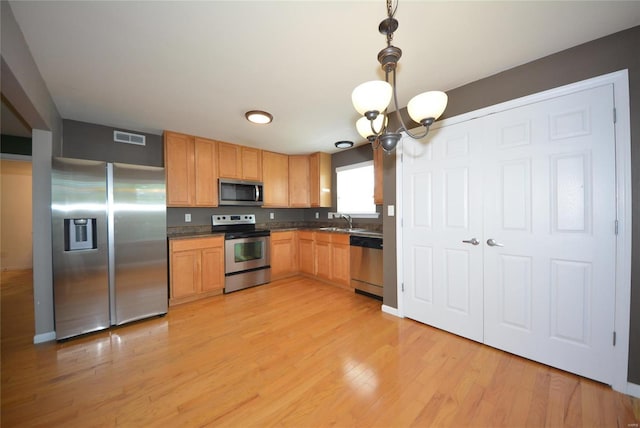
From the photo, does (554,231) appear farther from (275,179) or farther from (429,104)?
(275,179)

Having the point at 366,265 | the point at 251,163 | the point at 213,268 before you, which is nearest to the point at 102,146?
the point at 251,163

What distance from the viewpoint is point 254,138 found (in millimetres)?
3588

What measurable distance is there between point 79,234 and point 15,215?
14.7 ft

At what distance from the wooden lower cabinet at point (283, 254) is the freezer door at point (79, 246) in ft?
7.22

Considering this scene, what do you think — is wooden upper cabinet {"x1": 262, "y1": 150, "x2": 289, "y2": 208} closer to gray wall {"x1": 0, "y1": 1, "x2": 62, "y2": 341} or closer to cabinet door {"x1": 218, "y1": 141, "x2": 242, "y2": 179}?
cabinet door {"x1": 218, "y1": 141, "x2": 242, "y2": 179}

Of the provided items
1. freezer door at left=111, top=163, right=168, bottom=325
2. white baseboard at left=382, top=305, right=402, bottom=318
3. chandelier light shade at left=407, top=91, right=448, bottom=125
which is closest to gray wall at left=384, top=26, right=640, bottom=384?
chandelier light shade at left=407, top=91, right=448, bottom=125

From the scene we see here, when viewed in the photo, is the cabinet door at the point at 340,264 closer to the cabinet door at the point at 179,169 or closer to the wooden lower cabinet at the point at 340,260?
the wooden lower cabinet at the point at 340,260

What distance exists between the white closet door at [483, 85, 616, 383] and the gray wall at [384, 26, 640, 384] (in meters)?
0.09

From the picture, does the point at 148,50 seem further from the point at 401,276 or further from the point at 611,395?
the point at 611,395

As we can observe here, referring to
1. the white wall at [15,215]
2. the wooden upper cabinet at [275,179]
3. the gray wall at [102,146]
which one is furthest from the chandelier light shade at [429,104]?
the white wall at [15,215]

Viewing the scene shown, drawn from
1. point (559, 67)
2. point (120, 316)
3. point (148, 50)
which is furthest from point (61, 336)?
point (559, 67)

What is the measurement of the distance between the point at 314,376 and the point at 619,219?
2.32 metres

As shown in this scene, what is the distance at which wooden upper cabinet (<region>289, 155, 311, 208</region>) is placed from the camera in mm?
4586

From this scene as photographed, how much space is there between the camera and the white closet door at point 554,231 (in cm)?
156
